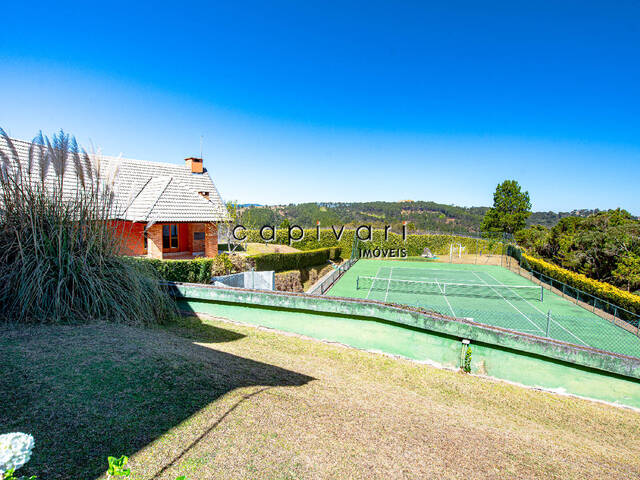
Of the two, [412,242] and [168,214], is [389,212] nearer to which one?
[412,242]

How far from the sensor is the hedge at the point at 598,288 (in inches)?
589

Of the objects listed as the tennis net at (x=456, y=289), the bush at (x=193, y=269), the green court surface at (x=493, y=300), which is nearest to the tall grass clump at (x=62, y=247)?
the bush at (x=193, y=269)

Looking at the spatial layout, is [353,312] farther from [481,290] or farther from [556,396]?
[481,290]

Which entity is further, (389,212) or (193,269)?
(389,212)

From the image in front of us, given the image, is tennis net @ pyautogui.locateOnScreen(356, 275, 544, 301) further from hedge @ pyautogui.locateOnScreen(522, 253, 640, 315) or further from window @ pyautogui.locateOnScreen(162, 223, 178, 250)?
window @ pyautogui.locateOnScreen(162, 223, 178, 250)

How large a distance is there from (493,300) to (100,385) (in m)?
19.5

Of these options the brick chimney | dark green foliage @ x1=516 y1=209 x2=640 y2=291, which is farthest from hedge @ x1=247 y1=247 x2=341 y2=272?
dark green foliage @ x1=516 y1=209 x2=640 y2=291

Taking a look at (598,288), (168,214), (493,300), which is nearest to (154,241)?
(168,214)

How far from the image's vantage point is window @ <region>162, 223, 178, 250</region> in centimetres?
1731

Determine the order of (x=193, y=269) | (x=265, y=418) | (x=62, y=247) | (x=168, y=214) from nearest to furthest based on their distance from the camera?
(x=265, y=418)
(x=62, y=247)
(x=193, y=269)
(x=168, y=214)

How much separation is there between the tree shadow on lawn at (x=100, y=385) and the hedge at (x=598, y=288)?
17243 mm

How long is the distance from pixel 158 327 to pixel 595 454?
17.3 ft

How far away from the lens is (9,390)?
8.63 ft

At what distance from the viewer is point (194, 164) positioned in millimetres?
21672
